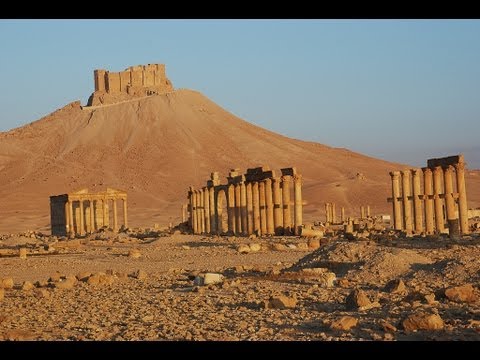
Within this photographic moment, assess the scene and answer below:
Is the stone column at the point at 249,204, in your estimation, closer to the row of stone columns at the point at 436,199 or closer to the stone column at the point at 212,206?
the stone column at the point at 212,206

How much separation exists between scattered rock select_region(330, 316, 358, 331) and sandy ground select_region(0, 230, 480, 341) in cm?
2

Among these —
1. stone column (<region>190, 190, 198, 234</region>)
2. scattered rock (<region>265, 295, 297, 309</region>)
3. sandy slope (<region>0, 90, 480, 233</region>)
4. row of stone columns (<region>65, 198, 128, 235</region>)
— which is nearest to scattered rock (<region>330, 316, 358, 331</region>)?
scattered rock (<region>265, 295, 297, 309</region>)

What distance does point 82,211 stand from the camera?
2751 inches

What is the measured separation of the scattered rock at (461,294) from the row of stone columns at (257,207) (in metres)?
29.3

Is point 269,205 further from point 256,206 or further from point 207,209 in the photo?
point 207,209

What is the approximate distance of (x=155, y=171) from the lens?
126 metres

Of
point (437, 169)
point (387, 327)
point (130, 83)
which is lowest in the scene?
point (387, 327)

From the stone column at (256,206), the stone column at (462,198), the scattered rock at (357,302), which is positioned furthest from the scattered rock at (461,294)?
the stone column at (256,206)

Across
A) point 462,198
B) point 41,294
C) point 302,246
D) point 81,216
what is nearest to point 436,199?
point 462,198

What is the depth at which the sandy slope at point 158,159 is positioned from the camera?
110125mm

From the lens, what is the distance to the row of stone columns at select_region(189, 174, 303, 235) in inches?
1841

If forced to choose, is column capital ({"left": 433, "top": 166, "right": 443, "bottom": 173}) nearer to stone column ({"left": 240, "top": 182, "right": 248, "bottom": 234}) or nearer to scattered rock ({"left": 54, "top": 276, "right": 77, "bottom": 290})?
stone column ({"left": 240, "top": 182, "right": 248, "bottom": 234})

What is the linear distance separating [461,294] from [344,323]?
2.94m
